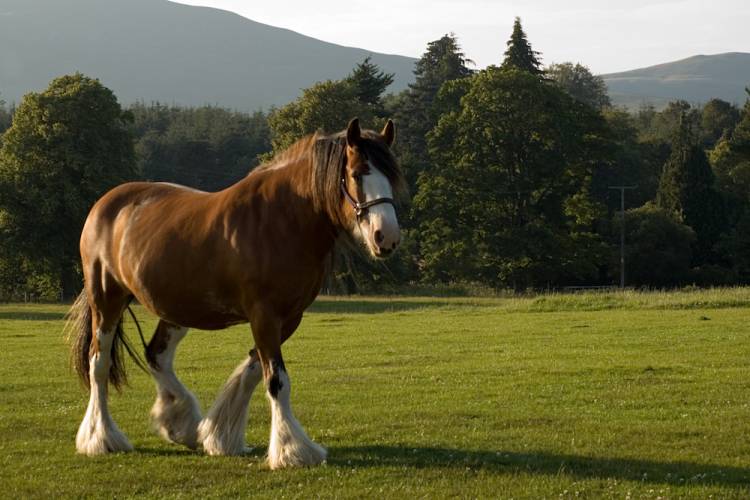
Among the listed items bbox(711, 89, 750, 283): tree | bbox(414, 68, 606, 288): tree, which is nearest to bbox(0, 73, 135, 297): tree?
bbox(414, 68, 606, 288): tree

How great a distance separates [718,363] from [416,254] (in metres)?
51.8

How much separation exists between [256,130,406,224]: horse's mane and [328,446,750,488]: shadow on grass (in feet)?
7.93

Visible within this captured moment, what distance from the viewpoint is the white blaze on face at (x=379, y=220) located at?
28.0ft

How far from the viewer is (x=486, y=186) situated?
62250mm

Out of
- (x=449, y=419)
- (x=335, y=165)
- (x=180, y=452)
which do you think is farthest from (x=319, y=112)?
(x=335, y=165)

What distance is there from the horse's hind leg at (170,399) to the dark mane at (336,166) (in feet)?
8.91

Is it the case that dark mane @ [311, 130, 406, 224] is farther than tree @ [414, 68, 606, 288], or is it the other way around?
tree @ [414, 68, 606, 288]

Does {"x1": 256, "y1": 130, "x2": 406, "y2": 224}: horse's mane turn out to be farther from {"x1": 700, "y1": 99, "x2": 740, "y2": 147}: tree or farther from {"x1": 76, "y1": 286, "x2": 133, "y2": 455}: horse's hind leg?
{"x1": 700, "y1": 99, "x2": 740, "y2": 147}: tree

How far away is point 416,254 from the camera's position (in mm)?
69812

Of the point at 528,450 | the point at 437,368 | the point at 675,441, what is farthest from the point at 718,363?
the point at 528,450

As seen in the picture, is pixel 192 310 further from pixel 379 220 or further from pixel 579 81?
pixel 579 81

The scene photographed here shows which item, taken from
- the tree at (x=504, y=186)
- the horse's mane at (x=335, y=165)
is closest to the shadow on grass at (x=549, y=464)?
the horse's mane at (x=335, y=165)

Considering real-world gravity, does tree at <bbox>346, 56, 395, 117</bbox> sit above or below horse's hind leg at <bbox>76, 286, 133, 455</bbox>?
above

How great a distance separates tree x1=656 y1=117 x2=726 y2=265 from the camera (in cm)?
7325
